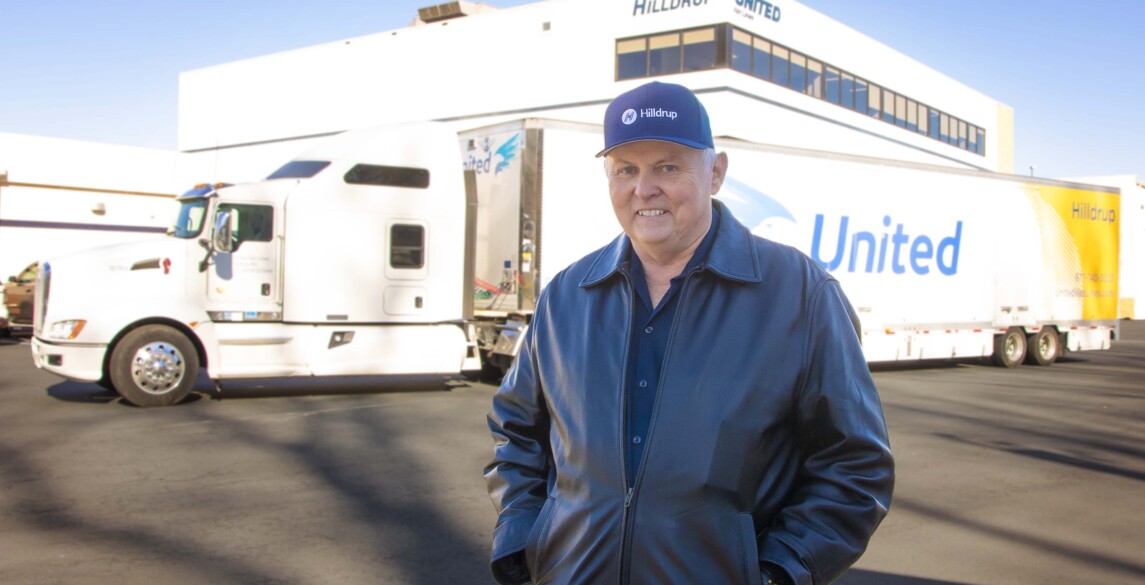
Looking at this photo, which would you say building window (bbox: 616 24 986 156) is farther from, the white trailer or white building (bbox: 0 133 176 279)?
white building (bbox: 0 133 176 279)

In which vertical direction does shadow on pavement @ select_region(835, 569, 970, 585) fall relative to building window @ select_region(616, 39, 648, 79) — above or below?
below

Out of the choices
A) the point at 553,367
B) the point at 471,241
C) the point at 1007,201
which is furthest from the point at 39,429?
the point at 1007,201

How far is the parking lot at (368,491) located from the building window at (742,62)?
24923mm

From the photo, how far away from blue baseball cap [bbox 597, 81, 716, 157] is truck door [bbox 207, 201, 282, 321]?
10362 mm

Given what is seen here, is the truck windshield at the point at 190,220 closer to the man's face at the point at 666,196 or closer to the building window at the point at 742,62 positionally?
the man's face at the point at 666,196

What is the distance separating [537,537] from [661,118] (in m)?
1.08

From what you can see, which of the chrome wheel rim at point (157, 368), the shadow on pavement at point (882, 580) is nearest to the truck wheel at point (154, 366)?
the chrome wheel rim at point (157, 368)

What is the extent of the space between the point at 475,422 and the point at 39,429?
4.48m

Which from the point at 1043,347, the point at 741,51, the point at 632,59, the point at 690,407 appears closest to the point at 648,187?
the point at 690,407

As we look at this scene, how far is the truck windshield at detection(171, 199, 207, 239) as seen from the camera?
38.6ft

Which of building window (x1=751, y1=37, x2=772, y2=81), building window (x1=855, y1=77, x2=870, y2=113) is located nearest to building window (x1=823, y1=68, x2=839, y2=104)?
building window (x1=855, y1=77, x2=870, y2=113)

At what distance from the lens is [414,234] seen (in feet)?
41.3

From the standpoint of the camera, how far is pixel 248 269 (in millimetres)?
11859

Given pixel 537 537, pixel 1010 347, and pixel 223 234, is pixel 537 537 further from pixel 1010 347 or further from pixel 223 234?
pixel 1010 347
